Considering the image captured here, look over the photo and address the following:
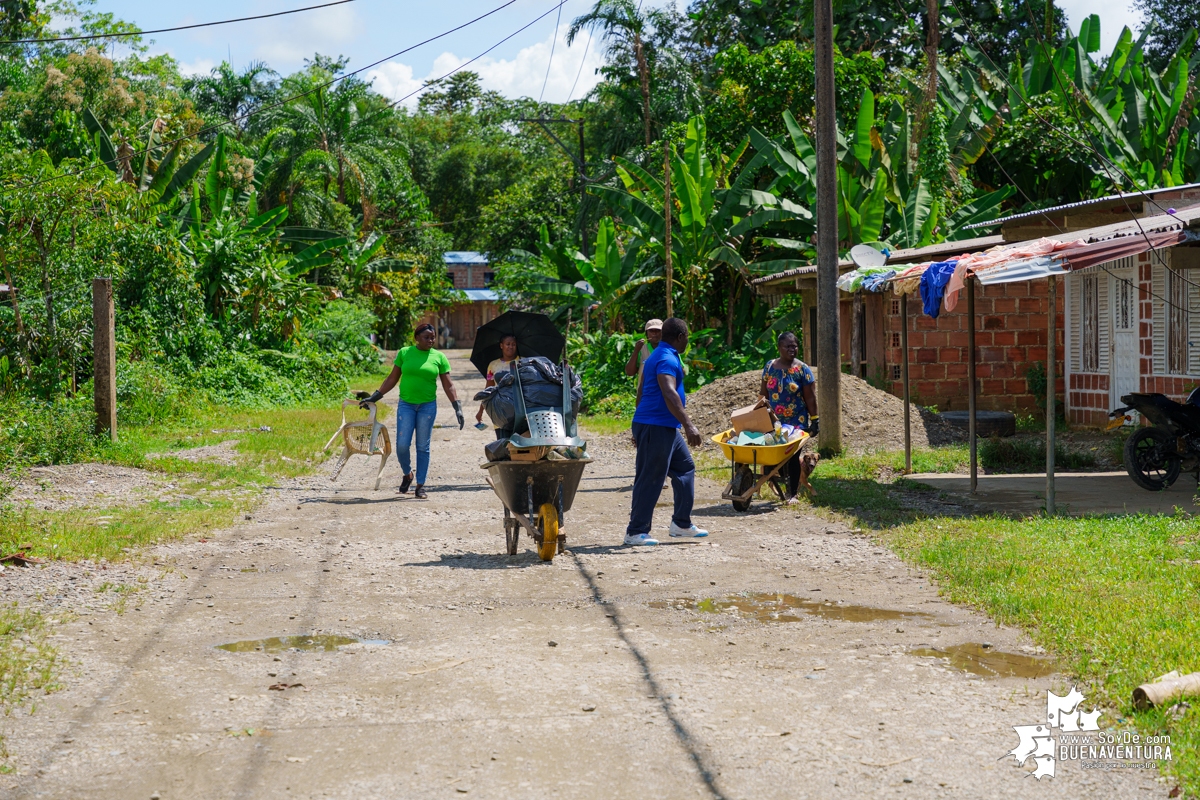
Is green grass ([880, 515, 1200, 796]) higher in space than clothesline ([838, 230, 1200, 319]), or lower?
lower

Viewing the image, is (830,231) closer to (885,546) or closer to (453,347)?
(885,546)

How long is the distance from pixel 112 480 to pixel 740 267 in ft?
45.0

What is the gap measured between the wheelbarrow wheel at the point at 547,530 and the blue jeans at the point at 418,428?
383cm

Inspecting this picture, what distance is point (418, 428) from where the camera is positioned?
1236 cm

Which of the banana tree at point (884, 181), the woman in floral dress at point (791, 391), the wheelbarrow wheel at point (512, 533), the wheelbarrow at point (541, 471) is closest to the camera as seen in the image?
the wheelbarrow at point (541, 471)

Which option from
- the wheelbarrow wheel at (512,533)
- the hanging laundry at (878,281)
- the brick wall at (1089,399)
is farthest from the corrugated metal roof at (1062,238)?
the wheelbarrow wheel at (512,533)

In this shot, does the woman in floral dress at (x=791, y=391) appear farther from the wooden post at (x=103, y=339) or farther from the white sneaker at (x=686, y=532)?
the wooden post at (x=103, y=339)

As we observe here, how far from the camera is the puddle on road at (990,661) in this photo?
5715 millimetres

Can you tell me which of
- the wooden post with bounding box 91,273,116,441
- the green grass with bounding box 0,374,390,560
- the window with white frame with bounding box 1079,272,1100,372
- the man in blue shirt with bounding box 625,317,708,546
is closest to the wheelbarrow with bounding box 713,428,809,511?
the man in blue shirt with bounding box 625,317,708,546

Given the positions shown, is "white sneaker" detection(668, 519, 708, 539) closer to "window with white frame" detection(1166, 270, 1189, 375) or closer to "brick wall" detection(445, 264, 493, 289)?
"window with white frame" detection(1166, 270, 1189, 375)

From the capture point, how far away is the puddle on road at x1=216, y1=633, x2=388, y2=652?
6.37 metres

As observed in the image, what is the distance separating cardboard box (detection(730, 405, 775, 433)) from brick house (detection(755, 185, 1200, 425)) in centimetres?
304

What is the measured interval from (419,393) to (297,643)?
586 cm

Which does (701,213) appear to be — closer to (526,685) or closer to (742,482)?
(742,482)
